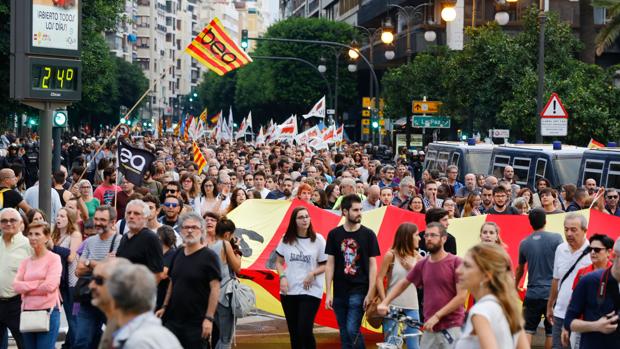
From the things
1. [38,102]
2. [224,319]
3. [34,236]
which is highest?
[38,102]

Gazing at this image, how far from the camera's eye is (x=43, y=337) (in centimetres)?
1015

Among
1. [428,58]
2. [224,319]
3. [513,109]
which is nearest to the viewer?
[224,319]

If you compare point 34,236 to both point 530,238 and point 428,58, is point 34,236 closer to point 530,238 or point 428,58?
point 530,238

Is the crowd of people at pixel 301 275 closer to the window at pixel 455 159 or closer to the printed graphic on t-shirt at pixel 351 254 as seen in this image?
the printed graphic on t-shirt at pixel 351 254

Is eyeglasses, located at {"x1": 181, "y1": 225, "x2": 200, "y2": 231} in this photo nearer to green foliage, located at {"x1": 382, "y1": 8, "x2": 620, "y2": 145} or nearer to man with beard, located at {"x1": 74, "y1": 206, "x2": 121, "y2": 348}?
man with beard, located at {"x1": 74, "y1": 206, "x2": 121, "y2": 348}

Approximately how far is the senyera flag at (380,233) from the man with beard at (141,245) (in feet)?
11.4

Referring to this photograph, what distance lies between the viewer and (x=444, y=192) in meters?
17.7

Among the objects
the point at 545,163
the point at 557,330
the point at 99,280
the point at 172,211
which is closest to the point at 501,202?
the point at 172,211

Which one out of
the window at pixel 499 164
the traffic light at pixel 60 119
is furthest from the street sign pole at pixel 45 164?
the window at pixel 499 164

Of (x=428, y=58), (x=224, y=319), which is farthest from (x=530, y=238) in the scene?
(x=428, y=58)

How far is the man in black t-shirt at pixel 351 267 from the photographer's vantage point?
1082 cm

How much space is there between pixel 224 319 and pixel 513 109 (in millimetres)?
24281

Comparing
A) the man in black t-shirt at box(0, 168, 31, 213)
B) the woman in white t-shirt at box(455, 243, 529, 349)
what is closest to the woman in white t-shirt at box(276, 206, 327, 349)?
the man in black t-shirt at box(0, 168, 31, 213)

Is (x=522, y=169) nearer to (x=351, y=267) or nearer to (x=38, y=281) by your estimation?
(x=351, y=267)
